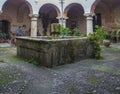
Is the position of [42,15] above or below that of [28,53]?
above

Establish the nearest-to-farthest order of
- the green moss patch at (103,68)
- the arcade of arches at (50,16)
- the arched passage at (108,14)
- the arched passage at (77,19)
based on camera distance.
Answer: the green moss patch at (103,68) → the arcade of arches at (50,16) → the arched passage at (108,14) → the arched passage at (77,19)

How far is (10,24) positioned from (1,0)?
3047 mm

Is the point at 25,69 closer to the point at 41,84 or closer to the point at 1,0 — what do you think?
the point at 41,84

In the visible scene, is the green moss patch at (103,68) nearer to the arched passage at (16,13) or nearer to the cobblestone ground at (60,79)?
the cobblestone ground at (60,79)

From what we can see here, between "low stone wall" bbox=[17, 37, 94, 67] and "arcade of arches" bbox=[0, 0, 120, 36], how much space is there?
392 inches

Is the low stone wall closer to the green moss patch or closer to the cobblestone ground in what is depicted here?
the cobblestone ground

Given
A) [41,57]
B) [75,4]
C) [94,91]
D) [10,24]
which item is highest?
[75,4]

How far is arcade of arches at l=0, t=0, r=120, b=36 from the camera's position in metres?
19.4

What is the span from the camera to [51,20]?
22969 millimetres

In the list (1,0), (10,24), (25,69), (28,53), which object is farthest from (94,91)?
(10,24)

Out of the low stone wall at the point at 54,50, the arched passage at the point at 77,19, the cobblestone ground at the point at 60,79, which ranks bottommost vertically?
the cobblestone ground at the point at 60,79

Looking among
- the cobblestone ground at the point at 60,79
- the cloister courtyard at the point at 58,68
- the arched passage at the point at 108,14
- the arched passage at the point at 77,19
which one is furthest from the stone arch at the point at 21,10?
the cobblestone ground at the point at 60,79

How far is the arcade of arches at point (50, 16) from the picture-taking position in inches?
763

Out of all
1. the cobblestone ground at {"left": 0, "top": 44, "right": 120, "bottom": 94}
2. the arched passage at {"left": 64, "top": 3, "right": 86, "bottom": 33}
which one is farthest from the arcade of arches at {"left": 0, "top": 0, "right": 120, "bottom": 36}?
the cobblestone ground at {"left": 0, "top": 44, "right": 120, "bottom": 94}
